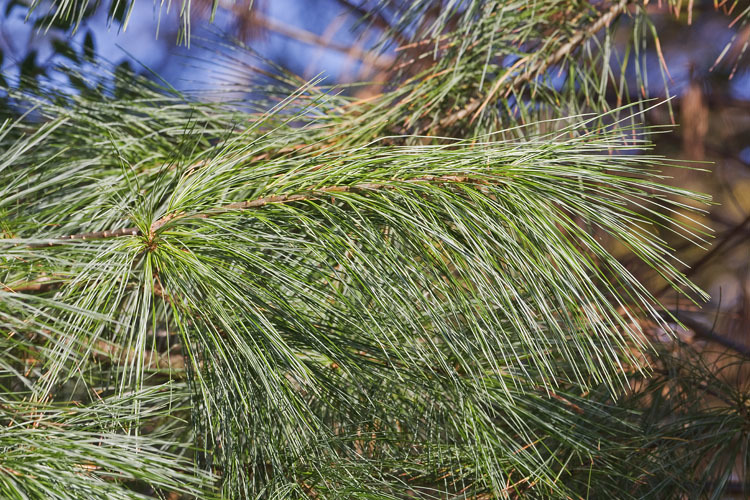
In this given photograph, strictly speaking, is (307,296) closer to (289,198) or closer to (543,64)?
(289,198)

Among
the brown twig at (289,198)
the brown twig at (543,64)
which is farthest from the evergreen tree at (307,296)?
the brown twig at (543,64)

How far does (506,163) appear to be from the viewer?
15.6 inches

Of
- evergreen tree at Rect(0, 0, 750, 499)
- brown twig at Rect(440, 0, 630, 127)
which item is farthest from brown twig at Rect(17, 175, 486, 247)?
brown twig at Rect(440, 0, 630, 127)

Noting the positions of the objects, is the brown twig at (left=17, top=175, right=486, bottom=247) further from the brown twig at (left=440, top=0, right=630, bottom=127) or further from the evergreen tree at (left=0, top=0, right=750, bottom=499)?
the brown twig at (left=440, top=0, right=630, bottom=127)

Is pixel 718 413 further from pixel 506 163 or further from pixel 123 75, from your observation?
pixel 123 75

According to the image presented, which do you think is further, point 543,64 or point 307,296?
point 543,64

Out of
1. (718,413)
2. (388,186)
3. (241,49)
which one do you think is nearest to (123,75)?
(241,49)

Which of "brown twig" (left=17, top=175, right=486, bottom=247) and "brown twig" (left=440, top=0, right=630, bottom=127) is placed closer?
"brown twig" (left=17, top=175, right=486, bottom=247)

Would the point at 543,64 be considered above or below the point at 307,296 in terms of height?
above

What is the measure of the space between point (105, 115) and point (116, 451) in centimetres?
47

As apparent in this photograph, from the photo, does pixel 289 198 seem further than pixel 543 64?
No

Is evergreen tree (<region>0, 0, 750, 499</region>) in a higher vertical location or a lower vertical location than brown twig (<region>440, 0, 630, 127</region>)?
lower

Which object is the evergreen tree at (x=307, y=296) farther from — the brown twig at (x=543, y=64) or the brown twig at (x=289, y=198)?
the brown twig at (x=543, y=64)

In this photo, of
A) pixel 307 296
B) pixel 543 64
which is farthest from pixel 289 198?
pixel 543 64
